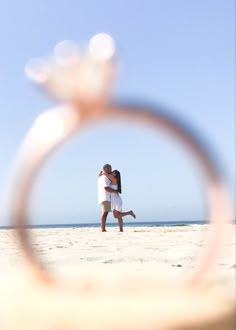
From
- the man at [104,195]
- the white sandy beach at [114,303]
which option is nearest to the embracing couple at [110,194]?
the man at [104,195]

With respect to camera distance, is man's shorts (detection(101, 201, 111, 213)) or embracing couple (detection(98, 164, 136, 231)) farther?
man's shorts (detection(101, 201, 111, 213))

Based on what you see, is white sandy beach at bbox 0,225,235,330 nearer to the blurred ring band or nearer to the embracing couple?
the blurred ring band

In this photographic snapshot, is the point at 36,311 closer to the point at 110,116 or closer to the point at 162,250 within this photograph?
the point at 110,116

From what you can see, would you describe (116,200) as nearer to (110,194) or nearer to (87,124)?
(110,194)

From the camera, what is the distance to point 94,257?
5664 mm

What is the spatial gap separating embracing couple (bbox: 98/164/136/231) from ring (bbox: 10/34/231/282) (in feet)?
31.8

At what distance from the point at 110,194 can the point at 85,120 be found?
A: 1021 centimetres

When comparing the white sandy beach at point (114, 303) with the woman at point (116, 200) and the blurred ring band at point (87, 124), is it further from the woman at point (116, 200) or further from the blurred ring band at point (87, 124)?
the woman at point (116, 200)

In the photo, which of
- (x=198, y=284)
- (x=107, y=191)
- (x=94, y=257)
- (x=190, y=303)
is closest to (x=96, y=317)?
(x=190, y=303)

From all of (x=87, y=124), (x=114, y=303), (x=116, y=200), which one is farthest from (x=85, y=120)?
(x=116, y=200)

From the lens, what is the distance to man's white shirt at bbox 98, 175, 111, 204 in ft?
38.3

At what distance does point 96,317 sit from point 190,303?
0.99ft

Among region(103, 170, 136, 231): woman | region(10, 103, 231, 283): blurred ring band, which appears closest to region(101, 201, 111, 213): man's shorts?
region(103, 170, 136, 231): woman

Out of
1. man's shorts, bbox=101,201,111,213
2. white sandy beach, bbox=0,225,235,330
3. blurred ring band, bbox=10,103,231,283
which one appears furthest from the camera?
man's shorts, bbox=101,201,111,213
